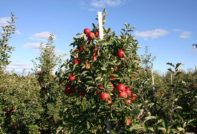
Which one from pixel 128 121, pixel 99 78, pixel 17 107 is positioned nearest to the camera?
pixel 128 121

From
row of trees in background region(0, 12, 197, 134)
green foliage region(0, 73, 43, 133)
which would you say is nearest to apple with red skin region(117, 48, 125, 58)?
row of trees in background region(0, 12, 197, 134)

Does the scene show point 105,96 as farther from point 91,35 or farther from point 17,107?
point 17,107

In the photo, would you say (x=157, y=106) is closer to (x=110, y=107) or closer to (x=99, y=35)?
(x=110, y=107)

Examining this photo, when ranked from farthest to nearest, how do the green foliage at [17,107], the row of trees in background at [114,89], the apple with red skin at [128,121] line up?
the green foliage at [17,107] → the apple with red skin at [128,121] → the row of trees in background at [114,89]

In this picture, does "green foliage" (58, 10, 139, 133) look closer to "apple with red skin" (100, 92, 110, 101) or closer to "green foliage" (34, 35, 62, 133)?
"apple with red skin" (100, 92, 110, 101)

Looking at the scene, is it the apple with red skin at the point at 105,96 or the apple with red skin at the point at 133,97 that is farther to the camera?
the apple with red skin at the point at 133,97

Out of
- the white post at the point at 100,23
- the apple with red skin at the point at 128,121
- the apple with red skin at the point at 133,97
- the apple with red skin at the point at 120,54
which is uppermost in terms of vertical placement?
the white post at the point at 100,23

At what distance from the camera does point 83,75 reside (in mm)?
5184

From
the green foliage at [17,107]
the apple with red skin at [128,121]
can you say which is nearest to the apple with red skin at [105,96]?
the apple with red skin at [128,121]

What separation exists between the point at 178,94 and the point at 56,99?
8119mm

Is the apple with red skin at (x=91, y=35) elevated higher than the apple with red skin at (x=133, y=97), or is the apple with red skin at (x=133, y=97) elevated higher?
the apple with red skin at (x=91, y=35)

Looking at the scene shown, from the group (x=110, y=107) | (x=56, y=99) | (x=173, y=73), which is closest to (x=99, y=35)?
(x=110, y=107)

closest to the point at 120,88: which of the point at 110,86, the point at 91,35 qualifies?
the point at 110,86

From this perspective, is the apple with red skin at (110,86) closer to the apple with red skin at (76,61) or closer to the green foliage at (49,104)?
the apple with red skin at (76,61)
